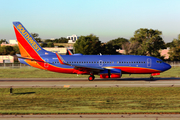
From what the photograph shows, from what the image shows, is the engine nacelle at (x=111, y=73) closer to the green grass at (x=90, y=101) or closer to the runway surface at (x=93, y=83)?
the runway surface at (x=93, y=83)

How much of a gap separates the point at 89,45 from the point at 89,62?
70.0m

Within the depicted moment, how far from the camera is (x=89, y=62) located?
39.3 m

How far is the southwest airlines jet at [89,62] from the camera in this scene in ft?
124

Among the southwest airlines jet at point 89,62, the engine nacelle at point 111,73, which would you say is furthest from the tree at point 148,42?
the engine nacelle at point 111,73

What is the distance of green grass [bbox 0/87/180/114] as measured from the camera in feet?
59.7

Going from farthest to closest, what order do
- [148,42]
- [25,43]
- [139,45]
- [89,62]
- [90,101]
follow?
[139,45], [148,42], [25,43], [89,62], [90,101]

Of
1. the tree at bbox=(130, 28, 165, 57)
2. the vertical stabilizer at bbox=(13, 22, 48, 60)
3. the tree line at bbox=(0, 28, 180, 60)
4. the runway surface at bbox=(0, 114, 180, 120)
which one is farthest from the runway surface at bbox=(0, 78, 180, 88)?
the tree at bbox=(130, 28, 165, 57)

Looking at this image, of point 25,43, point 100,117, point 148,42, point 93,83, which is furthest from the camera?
point 148,42

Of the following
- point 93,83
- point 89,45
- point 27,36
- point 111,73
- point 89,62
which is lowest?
point 93,83

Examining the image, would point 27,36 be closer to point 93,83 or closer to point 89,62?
point 89,62

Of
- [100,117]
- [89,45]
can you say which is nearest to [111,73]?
[100,117]

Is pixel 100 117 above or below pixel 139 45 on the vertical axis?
below

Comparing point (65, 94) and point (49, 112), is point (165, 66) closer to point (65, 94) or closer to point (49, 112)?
point (65, 94)

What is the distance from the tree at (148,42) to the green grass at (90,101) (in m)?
81.1
